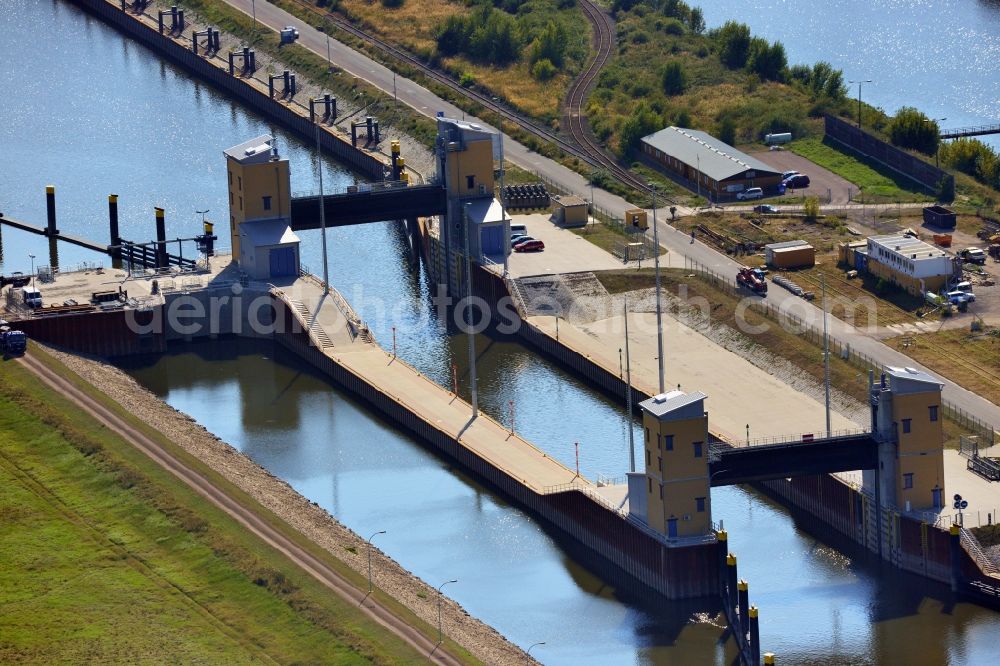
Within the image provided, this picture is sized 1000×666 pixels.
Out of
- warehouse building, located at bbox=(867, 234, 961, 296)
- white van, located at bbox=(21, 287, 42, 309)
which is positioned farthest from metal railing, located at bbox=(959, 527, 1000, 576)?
white van, located at bbox=(21, 287, 42, 309)

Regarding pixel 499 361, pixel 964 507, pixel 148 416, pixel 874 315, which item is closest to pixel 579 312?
pixel 499 361

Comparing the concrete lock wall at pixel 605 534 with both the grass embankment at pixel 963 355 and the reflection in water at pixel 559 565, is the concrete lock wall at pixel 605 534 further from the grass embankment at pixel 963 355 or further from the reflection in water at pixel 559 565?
the grass embankment at pixel 963 355

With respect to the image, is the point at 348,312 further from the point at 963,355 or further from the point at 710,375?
the point at 963,355

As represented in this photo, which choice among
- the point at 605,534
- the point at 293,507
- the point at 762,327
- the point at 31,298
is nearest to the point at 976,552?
the point at 605,534

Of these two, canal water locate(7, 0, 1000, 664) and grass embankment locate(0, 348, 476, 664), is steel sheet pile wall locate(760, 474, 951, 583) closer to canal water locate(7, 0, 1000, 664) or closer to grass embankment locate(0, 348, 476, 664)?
canal water locate(7, 0, 1000, 664)

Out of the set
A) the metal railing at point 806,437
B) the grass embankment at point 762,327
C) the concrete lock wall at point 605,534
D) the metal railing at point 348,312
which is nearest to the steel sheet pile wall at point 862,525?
the metal railing at point 806,437

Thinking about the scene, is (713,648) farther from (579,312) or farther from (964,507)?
(579,312)
